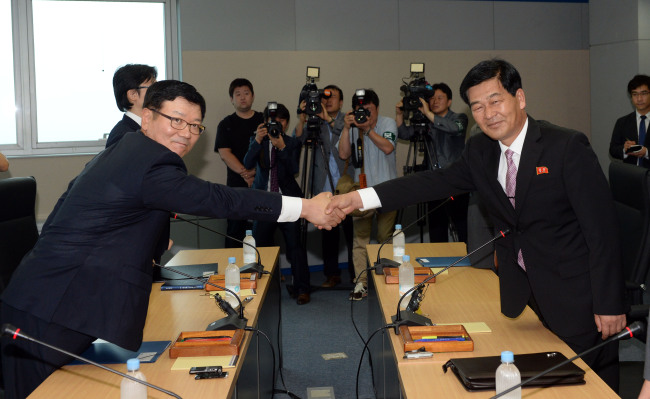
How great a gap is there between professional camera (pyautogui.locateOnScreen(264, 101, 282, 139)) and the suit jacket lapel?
2910 millimetres

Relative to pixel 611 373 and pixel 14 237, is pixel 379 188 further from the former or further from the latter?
pixel 14 237

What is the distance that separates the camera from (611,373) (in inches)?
94.3

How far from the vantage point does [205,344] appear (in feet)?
7.37

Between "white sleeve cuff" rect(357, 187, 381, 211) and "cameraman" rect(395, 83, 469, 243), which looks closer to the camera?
"white sleeve cuff" rect(357, 187, 381, 211)

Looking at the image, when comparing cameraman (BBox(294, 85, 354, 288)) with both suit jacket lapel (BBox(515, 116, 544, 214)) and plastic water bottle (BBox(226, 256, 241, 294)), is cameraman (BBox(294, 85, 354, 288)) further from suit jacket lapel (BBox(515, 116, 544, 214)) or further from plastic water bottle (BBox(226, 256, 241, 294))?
suit jacket lapel (BBox(515, 116, 544, 214))

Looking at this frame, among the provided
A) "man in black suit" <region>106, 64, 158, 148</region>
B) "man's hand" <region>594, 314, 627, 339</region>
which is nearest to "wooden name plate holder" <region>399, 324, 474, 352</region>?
"man's hand" <region>594, 314, 627, 339</region>

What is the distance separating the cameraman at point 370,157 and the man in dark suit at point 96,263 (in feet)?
10.1

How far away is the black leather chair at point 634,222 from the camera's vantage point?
9.88ft

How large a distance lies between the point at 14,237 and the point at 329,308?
2737mm

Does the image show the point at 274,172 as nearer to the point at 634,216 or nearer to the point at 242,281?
the point at 242,281

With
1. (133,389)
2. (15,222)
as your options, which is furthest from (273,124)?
(133,389)

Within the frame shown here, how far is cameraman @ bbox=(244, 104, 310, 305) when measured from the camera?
16.8 ft

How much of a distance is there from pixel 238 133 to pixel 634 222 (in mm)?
3504

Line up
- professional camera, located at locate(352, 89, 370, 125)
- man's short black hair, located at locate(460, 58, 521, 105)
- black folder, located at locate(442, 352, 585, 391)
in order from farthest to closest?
professional camera, located at locate(352, 89, 370, 125) < man's short black hair, located at locate(460, 58, 521, 105) < black folder, located at locate(442, 352, 585, 391)
